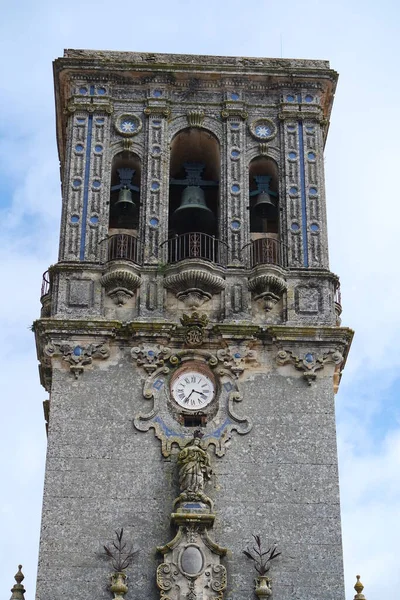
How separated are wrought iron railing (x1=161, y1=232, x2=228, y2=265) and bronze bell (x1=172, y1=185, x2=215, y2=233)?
0.99m

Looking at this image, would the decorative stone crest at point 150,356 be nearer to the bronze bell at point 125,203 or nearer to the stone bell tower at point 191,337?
the stone bell tower at point 191,337

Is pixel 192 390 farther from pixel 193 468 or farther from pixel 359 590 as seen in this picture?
pixel 359 590

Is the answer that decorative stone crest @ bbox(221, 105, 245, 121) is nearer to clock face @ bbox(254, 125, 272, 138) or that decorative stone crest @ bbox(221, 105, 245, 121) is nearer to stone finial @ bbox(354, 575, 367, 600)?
clock face @ bbox(254, 125, 272, 138)

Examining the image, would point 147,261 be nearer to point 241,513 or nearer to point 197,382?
point 197,382

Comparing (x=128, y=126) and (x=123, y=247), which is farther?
(x=128, y=126)

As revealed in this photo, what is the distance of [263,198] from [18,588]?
36.4 ft

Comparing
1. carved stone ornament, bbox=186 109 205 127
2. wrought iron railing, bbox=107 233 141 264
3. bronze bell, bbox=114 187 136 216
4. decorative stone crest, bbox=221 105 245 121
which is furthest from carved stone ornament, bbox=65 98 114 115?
wrought iron railing, bbox=107 233 141 264

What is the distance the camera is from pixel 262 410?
32.8 metres

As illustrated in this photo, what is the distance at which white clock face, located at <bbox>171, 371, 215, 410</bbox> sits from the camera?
108 feet

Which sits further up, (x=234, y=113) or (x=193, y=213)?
(x=234, y=113)

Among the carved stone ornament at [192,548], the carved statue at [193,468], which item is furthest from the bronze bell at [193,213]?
the carved stone ornament at [192,548]

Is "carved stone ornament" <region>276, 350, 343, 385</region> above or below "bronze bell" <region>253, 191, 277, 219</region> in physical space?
below

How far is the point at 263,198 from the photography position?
3644 centimetres

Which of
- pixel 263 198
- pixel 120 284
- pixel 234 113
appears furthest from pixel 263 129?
pixel 120 284
